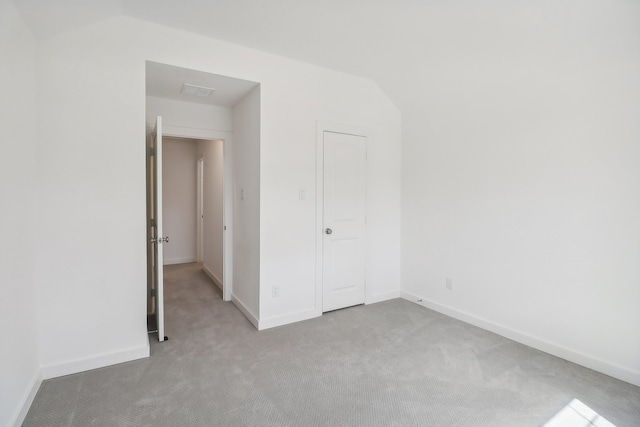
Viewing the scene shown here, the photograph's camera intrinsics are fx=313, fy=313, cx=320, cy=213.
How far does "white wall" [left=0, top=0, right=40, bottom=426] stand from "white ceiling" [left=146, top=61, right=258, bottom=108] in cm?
87

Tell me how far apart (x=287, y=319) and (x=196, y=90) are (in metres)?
2.56

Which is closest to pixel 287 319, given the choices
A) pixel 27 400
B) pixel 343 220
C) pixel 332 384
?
pixel 332 384

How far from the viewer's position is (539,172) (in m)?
2.72

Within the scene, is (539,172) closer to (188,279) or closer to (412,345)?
(412,345)

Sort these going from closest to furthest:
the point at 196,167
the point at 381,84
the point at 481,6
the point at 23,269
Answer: the point at 23,269
the point at 481,6
the point at 381,84
the point at 196,167

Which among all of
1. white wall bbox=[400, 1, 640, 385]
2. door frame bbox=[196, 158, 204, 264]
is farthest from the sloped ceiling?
door frame bbox=[196, 158, 204, 264]

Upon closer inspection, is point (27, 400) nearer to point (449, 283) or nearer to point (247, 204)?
point (247, 204)

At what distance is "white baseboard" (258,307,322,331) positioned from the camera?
313 cm

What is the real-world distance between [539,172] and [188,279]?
4891 millimetres

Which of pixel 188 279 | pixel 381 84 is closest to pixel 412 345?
pixel 381 84

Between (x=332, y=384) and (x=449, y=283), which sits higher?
(x=449, y=283)

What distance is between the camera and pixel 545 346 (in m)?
2.68

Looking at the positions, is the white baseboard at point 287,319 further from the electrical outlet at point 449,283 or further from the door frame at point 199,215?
the door frame at point 199,215

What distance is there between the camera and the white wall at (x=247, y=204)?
321 cm
